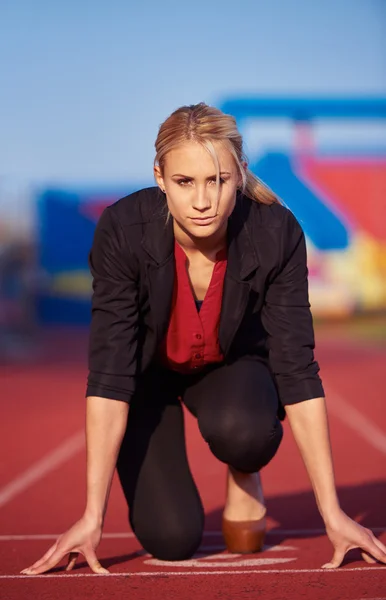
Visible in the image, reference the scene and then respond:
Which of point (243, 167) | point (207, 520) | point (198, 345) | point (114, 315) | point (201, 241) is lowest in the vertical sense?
point (207, 520)

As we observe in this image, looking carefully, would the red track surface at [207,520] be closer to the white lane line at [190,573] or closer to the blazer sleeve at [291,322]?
the white lane line at [190,573]

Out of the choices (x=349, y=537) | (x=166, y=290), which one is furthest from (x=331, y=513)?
(x=166, y=290)

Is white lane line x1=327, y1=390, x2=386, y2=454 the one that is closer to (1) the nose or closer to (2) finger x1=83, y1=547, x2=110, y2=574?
(2) finger x1=83, y1=547, x2=110, y2=574

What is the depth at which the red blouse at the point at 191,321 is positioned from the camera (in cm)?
346

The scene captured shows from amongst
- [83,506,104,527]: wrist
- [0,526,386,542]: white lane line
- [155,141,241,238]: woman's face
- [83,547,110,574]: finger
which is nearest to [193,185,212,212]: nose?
[155,141,241,238]: woman's face

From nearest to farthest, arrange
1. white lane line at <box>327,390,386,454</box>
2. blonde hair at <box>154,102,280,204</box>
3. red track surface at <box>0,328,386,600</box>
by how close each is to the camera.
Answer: red track surface at <box>0,328,386,600</box>, blonde hair at <box>154,102,280,204</box>, white lane line at <box>327,390,386,454</box>

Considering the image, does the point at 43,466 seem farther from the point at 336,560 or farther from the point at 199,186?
the point at 199,186

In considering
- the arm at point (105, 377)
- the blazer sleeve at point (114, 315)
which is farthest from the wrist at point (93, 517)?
the blazer sleeve at point (114, 315)

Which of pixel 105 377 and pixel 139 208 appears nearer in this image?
pixel 105 377

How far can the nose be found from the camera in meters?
3.12

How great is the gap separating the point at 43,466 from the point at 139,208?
9.67ft

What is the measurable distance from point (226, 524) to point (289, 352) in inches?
32.0

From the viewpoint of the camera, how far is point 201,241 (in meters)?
3.48

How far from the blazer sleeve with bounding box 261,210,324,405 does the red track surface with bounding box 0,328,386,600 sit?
0.60 m
